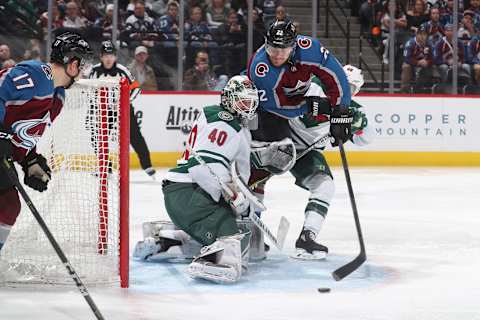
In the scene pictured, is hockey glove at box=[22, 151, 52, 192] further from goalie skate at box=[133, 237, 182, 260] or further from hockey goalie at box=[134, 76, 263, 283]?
goalie skate at box=[133, 237, 182, 260]

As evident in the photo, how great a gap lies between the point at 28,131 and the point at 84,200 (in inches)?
24.4

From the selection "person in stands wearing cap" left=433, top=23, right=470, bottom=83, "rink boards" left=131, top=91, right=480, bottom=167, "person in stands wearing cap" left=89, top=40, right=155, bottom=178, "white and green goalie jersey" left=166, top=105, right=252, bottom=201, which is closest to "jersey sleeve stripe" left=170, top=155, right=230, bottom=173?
"white and green goalie jersey" left=166, top=105, right=252, bottom=201

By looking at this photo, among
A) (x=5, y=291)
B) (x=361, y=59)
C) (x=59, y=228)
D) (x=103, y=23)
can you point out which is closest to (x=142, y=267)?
(x=59, y=228)

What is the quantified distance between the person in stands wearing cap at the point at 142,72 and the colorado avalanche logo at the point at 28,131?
5152 millimetres

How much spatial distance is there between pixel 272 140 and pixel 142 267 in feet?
3.12

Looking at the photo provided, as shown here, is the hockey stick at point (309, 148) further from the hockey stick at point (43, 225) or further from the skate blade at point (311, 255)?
the hockey stick at point (43, 225)

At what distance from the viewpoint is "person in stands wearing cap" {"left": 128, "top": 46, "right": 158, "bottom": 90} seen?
8828 mm

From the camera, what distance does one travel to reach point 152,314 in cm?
338

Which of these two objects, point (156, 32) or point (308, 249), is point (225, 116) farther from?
point (156, 32)

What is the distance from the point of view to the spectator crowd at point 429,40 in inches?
370

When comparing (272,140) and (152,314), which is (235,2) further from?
(152,314)

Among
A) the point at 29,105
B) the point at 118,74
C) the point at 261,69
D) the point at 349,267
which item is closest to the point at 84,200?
the point at 29,105

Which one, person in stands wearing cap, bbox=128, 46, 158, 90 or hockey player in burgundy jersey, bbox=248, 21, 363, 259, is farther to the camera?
person in stands wearing cap, bbox=128, 46, 158, 90

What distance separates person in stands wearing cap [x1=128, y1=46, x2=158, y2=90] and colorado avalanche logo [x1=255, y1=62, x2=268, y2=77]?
4.33m
